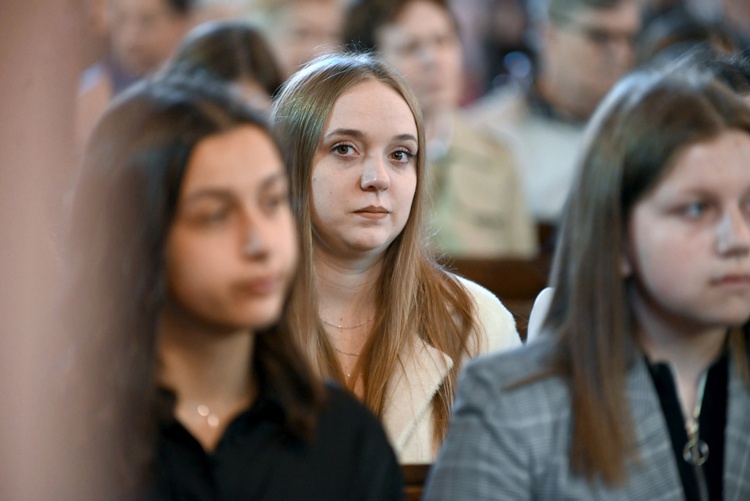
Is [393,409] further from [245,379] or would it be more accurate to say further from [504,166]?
[504,166]

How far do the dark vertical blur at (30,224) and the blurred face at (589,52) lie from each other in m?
→ 3.64

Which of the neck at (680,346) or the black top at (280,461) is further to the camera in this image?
the neck at (680,346)

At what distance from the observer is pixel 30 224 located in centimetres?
121

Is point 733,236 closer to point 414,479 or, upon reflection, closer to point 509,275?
point 414,479

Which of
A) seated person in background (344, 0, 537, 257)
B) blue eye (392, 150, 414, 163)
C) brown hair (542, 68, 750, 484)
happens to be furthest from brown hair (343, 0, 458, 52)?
brown hair (542, 68, 750, 484)

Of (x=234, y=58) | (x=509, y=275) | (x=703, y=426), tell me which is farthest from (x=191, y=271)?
(x=509, y=275)

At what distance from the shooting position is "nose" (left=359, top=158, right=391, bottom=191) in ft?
6.54

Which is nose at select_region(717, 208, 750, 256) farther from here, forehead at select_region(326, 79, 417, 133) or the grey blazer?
forehead at select_region(326, 79, 417, 133)

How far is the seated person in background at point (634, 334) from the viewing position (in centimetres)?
135

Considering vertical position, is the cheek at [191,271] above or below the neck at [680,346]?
above

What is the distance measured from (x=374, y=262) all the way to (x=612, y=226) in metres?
0.82

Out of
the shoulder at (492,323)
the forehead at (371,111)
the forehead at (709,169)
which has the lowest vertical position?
the shoulder at (492,323)

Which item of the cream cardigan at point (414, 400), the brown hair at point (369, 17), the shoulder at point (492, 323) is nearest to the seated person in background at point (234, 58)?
the brown hair at point (369, 17)

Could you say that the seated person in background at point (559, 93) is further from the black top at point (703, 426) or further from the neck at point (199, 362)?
the neck at point (199, 362)
